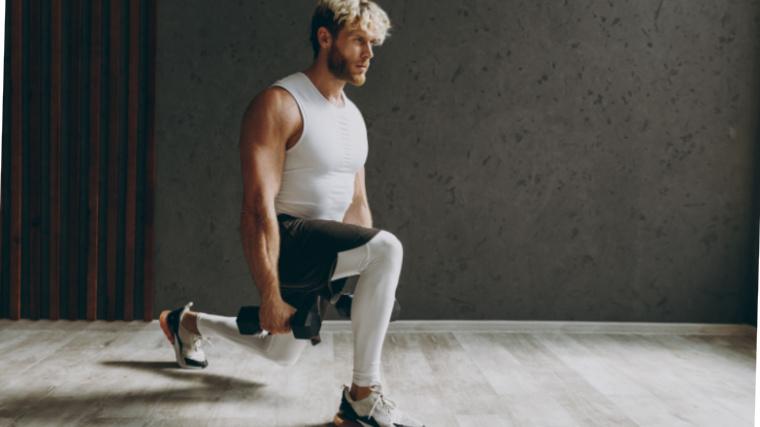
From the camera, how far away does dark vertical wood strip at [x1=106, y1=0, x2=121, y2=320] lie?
125 inches

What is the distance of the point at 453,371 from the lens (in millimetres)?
2627

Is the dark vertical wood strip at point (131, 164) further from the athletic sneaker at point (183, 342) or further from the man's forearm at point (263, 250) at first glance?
the man's forearm at point (263, 250)

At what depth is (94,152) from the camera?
321cm

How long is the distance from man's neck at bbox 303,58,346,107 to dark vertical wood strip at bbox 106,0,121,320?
60.5 inches

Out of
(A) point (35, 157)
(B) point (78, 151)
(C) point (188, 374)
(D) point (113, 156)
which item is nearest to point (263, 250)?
(C) point (188, 374)

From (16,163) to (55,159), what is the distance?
188 mm

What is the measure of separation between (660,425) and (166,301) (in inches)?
90.0

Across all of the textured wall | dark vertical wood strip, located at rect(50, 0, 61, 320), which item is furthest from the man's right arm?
dark vertical wood strip, located at rect(50, 0, 61, 320)

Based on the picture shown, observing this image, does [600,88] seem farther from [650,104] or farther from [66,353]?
[66,353]

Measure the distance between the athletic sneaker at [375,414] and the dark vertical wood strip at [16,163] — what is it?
2.11m

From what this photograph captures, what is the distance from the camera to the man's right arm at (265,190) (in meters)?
1.80

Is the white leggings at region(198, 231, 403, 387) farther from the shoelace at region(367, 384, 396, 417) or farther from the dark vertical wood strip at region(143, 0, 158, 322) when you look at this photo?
the dark vertical wood strip at region(143, 0, 158, 322)

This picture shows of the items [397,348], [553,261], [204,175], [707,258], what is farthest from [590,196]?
[204,175]

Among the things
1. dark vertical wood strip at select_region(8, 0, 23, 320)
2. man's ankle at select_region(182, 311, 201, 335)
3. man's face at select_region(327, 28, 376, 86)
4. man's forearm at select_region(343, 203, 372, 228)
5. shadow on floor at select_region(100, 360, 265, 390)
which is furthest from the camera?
dark vertical wood strip at select_region(8, 0, 23, 320)
